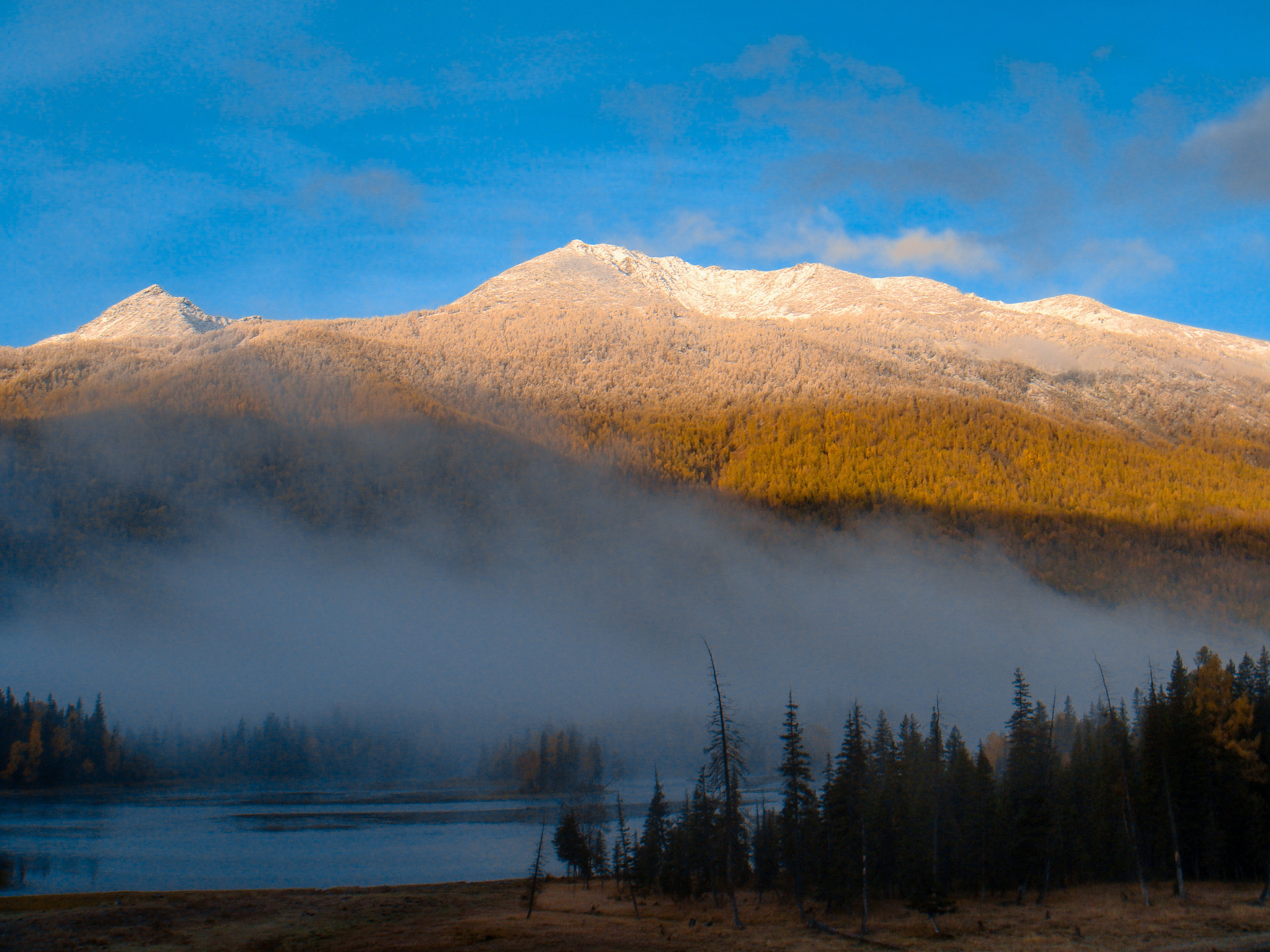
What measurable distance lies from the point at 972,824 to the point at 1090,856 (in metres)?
8.79

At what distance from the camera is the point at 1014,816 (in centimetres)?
5159

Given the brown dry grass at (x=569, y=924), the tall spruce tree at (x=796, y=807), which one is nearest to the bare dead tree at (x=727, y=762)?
the brown dry grass at (x=569, y=924)

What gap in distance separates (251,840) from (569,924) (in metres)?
63.5

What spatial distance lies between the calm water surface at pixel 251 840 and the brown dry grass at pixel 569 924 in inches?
518

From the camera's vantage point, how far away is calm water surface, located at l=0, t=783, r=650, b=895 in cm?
7094

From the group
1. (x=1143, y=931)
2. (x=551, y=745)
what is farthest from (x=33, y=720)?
(x=1143, y=931)

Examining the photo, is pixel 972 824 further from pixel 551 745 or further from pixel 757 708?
pixel 757 708

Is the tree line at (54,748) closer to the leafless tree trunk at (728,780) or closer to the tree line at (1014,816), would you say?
the tree line at (1014,816)

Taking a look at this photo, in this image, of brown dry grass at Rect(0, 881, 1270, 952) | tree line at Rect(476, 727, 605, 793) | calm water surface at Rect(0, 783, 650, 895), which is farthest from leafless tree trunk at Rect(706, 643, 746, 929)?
tree line at Rect(476, 727, 605, 793)

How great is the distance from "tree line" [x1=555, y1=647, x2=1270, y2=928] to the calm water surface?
32.0 meters

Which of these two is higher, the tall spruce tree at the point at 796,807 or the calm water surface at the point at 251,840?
the tall spruce tree at the point at 796,807

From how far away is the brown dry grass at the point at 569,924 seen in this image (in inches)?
1435

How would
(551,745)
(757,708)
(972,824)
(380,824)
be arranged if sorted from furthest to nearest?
(757,708), (551,745), (380,824), (972,824)

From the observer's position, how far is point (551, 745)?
158 meters
